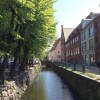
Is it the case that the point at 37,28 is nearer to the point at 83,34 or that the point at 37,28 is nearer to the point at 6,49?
→ the point at 6,49

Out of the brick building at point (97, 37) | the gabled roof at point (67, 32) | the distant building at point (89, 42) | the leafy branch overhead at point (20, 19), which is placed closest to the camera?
the leafy branch overhead at point (20, 19)

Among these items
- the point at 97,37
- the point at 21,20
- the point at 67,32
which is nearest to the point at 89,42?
the point at 97,37

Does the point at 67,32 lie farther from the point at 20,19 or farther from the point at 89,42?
the point at 20,19

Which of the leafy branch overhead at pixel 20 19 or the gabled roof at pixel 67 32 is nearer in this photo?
the leafy branch overhead at pixel 20 19

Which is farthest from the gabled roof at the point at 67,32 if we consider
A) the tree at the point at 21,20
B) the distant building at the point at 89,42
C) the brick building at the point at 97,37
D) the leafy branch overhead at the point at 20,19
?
the leafy branch overhead at the point at 20,19

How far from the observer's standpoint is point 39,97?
27.8 meters

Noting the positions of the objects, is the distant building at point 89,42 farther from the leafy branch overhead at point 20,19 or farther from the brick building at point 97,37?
the leafy branch overhead at point 20,19

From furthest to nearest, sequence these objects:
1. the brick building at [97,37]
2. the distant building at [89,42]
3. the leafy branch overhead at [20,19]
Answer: the distant building at [89,42] → the brick building at [97,37] → the leafy branch overhead at [20,19]

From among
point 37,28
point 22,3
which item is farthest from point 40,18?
point 22,3

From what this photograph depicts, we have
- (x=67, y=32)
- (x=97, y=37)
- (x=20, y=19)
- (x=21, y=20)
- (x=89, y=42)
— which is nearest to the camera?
(x=20, y=19)

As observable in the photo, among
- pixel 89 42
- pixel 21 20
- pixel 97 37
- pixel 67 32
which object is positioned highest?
pixel 67 32

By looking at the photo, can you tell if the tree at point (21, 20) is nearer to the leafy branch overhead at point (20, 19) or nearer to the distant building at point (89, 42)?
the leafy branch overhead at point (20, 19)

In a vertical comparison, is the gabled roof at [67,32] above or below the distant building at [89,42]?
above

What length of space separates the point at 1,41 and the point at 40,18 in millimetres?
5773
